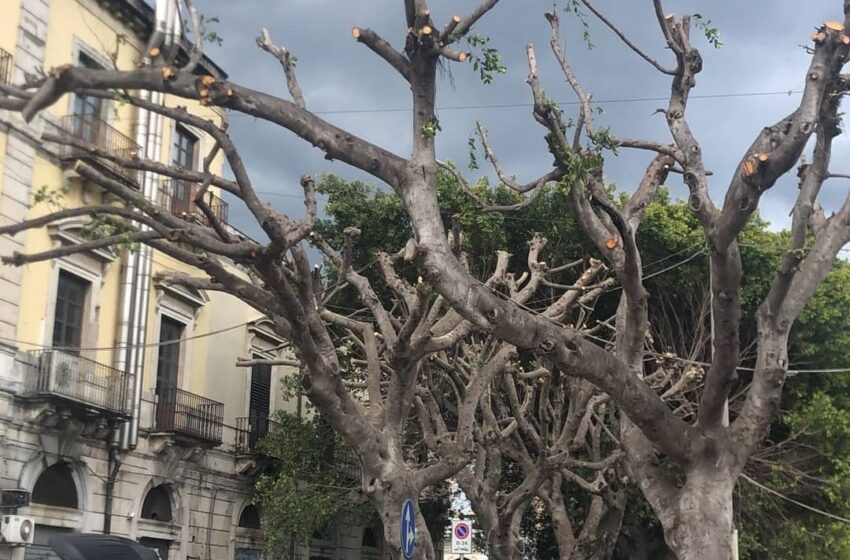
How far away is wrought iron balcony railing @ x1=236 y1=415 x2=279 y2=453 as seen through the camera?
24734mm

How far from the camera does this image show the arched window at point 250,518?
25.0m

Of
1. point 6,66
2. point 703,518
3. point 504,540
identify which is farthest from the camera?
point 504,540

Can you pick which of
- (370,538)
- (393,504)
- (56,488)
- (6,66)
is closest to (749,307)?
(393,504)

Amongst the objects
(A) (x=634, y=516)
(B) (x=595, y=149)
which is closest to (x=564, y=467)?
(A) (x=634, y=516)

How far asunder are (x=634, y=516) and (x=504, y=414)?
3849mm

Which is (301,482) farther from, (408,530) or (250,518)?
(408,530)

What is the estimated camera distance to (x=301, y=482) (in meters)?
23.4

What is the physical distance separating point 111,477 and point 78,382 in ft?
7.58

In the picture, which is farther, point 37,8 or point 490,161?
point 37,8

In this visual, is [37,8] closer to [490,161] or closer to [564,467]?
[490,161]

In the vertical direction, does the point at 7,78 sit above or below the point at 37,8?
below

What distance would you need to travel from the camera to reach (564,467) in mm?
17641

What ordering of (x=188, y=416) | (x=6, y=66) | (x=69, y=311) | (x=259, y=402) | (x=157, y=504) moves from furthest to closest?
(x=259, y=402) → (x=188, y=416) → (x=157, y=504) → (x=69, y=311) → (x=6, y=66)

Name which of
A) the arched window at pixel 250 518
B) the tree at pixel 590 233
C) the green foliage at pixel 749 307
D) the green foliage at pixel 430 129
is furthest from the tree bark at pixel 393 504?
the arched window at pixel 250 518
